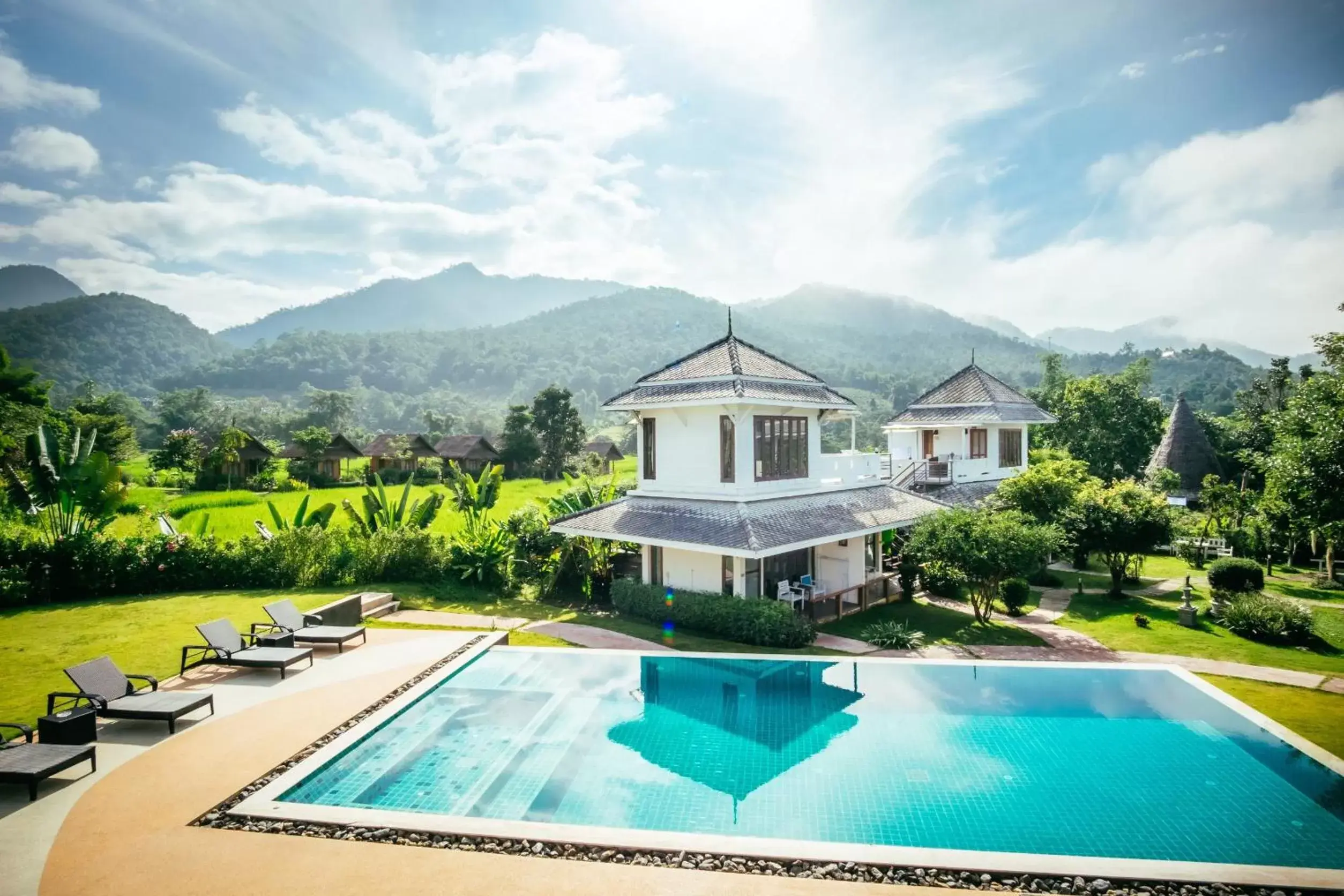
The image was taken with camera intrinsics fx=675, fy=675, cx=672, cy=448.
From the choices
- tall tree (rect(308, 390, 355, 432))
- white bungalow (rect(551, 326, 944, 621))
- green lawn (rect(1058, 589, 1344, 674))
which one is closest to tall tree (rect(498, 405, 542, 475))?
tall tree (rect(308, 390, 355, 432))

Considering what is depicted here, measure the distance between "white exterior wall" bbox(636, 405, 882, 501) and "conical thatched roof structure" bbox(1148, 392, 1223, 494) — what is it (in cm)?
2201

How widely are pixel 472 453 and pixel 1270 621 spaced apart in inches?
2000

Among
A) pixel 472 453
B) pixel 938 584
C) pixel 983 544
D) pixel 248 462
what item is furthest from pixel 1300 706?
pixel 472 453

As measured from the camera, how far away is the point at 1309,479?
52.2 ft

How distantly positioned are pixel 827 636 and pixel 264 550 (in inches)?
594

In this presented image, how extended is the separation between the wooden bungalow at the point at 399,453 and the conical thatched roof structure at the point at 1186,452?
48.1 m

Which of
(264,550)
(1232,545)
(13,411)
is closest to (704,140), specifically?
(264,550)

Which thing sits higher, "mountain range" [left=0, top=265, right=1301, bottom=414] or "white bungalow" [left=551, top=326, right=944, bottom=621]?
"mountain range" [left=0, top=265, right=1301, bottom=414]

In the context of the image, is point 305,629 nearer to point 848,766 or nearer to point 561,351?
point 848,766

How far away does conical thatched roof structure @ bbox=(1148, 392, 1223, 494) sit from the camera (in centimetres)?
3059

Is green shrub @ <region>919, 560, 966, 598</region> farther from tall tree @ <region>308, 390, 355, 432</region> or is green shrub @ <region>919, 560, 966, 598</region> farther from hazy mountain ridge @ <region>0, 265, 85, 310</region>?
hazy mountain ridge @ <region>0, 265, 85, 310</region>

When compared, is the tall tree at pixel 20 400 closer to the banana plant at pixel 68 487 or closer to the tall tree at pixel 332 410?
the banana plant at pixel 68 487

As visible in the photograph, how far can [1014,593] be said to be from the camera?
54.7ft

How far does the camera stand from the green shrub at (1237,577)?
56.5 ft
